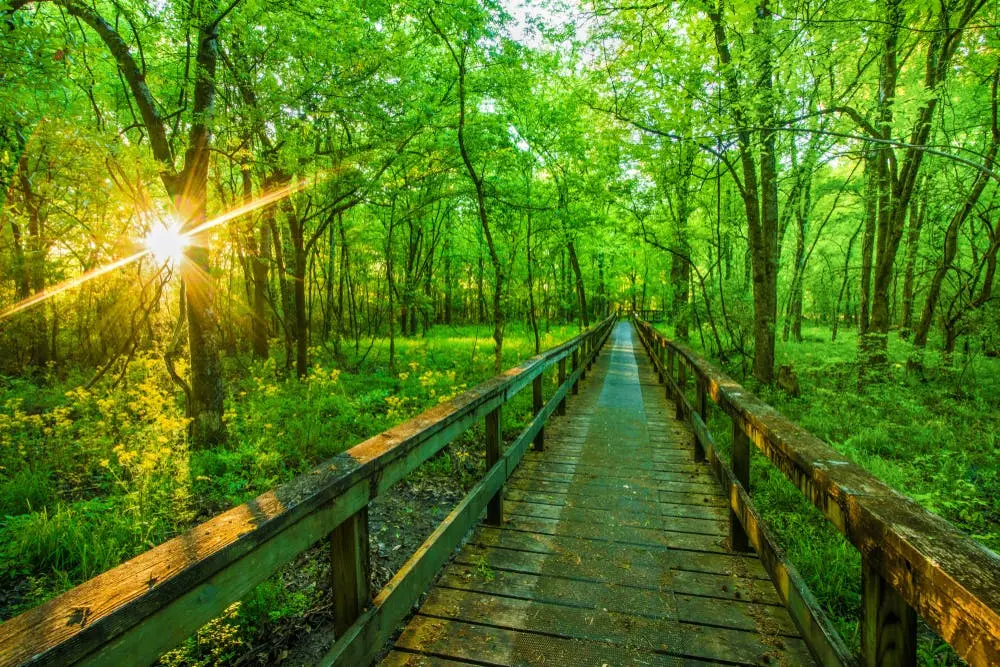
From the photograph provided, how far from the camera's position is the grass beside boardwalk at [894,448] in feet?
11.9

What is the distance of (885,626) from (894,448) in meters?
7.26

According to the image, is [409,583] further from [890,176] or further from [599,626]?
[890,176]

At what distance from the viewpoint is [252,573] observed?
4.21 feet

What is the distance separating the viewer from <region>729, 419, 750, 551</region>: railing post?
3.22m

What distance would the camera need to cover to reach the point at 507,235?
13.1 meters

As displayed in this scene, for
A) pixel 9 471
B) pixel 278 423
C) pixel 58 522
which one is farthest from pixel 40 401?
pixel 58 522

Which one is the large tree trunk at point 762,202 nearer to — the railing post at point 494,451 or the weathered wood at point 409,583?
the railing post at point 494,451

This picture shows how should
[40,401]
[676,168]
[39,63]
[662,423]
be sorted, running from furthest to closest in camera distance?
1. [676,168]
2. [40,401]
3. [662,423]
4. [39,63]

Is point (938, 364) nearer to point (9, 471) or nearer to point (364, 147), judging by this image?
point (364, 147)

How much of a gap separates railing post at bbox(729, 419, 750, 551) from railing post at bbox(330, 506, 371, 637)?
2.67 metres

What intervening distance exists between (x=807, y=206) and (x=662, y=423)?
43.6ft

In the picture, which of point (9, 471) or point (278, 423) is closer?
point (9, 471)

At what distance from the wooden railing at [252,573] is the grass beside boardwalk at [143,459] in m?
1.82

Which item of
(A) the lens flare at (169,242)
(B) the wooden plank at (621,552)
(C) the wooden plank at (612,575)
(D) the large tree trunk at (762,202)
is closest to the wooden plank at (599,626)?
(C) the wooden plank at (612,575)
